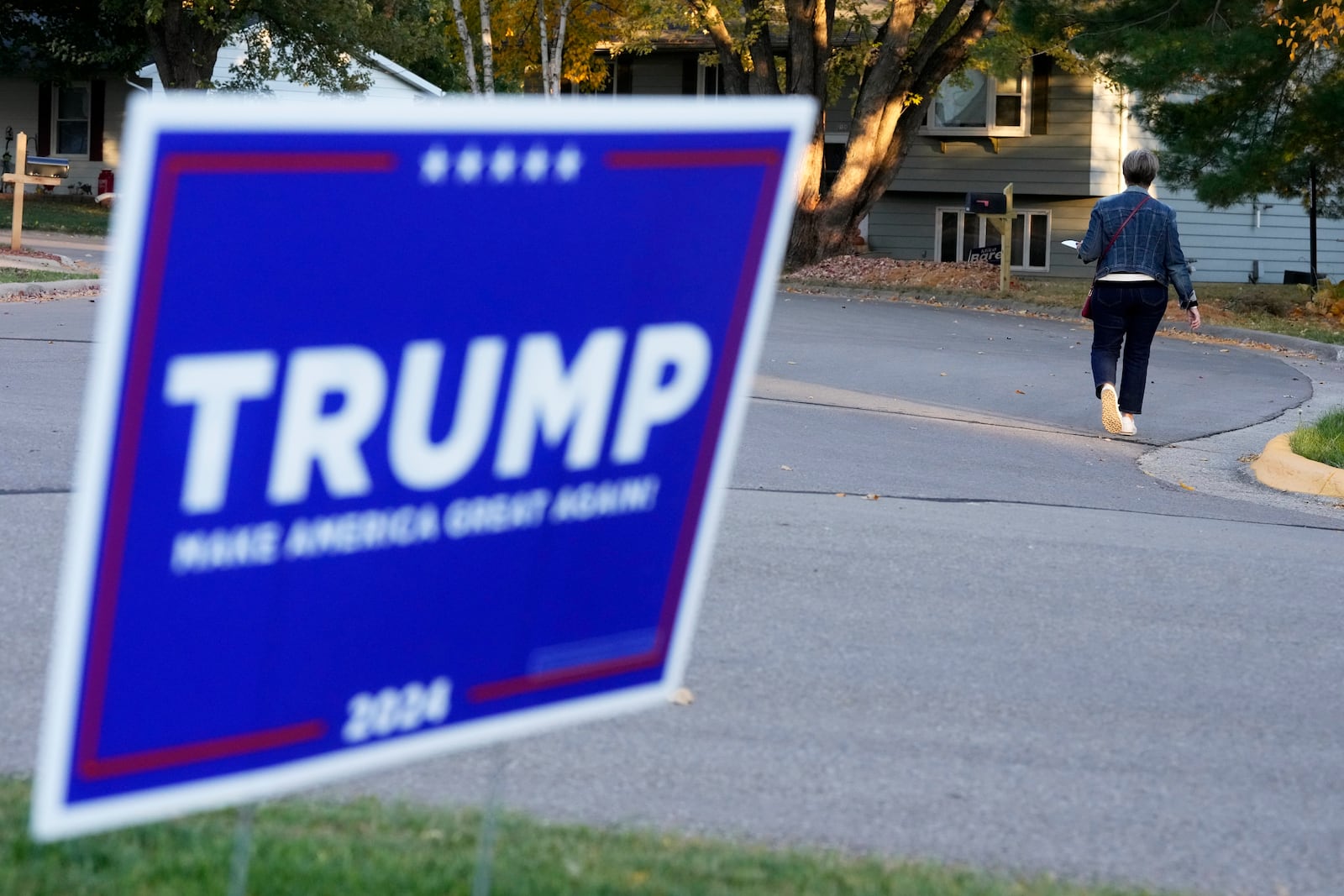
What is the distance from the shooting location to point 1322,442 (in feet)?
35.5

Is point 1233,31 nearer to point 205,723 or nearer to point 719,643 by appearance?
point 719,643

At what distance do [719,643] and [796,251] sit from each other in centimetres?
2248

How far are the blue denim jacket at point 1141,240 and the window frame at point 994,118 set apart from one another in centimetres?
2413

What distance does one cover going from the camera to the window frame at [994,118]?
116ft

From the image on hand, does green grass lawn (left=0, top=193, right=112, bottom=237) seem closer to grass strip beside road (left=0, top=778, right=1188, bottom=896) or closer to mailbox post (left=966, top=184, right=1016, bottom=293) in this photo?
mailbox post (left=966, top=184, right=1016, bottom=293)

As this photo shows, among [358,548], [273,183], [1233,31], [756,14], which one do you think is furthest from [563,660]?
[756,14]

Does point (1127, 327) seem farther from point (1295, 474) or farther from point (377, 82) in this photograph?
point (377, 82)

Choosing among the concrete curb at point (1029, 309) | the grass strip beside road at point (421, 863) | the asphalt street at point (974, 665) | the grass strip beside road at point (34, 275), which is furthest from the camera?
the concrete curb at point (1029, 309)

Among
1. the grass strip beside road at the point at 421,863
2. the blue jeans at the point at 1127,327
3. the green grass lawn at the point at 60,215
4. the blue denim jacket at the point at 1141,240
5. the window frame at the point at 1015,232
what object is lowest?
the grass strip beside road at the point at 421,863

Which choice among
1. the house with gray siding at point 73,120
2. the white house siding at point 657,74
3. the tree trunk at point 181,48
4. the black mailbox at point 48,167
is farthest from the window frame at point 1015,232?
the house with gray siding at point 73,120

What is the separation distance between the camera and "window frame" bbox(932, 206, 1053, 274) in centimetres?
3647

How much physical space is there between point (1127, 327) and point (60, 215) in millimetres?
28521

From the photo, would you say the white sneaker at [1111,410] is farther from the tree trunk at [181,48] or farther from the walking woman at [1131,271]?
the tree trunk at [181,48]

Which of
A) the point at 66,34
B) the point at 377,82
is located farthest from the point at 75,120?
the point at 377,82
